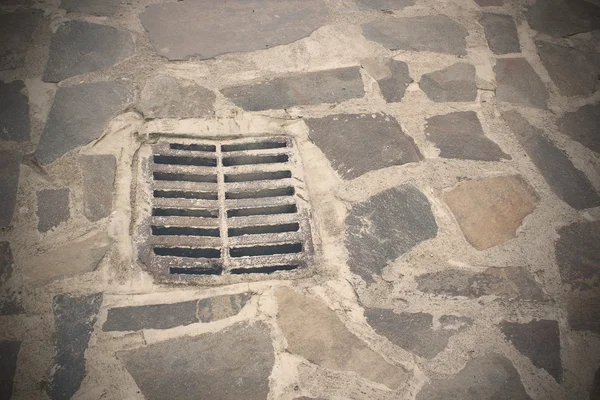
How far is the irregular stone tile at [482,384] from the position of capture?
1354 millimetres

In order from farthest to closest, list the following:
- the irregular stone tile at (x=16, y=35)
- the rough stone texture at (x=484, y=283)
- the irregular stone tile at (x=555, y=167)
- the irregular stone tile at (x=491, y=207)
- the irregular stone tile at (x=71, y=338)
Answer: the irregular stone tile at (x=16, y=35) → the irregular stone tile at (x=555, y=167) → the irregular stone tile at (x=491, y=207) → the rough stone texture at (x=484, y=283) → the irregular stone tile at (x=71, y=338)

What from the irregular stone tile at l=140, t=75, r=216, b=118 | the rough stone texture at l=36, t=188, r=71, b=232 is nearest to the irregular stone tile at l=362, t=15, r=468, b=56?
the irregular stone tile at l=140, t=75, r=216, b=118

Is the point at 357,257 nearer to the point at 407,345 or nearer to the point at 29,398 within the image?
the point at 407,345

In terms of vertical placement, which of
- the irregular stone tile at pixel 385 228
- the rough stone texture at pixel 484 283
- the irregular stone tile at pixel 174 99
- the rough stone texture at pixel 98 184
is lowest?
the rough stone texture at pixel 484 283

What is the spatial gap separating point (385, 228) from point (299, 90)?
29.1 inches

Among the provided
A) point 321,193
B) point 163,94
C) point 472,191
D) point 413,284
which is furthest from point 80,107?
point 472,191

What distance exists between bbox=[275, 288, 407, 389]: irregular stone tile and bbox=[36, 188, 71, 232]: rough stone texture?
2.67 ft

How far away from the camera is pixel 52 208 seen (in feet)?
5.09

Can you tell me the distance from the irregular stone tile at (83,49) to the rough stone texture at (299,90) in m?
0.52

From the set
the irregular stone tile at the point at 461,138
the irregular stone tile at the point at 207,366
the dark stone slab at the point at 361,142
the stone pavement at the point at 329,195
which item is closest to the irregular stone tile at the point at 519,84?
the stone pavement at the point at 329,195

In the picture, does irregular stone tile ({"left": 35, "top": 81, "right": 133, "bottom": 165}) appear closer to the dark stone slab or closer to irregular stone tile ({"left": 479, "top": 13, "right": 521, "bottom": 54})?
the dark stone slab

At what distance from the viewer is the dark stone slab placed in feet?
5.80

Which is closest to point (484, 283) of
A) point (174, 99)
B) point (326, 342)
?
point (326, 342)

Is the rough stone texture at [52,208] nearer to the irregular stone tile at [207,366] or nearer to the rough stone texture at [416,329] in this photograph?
the irregular stone tile at [207,366]
